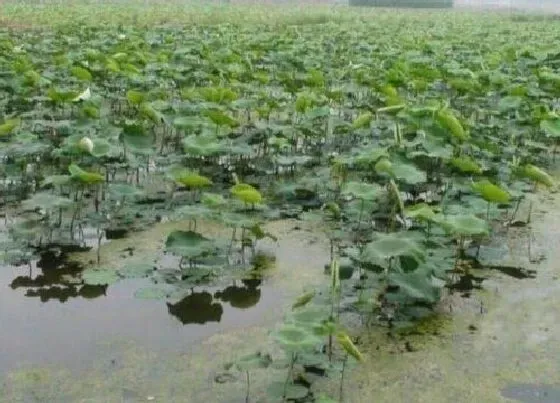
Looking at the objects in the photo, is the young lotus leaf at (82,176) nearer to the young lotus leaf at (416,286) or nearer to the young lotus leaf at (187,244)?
the young lotus leaf at (187,244)

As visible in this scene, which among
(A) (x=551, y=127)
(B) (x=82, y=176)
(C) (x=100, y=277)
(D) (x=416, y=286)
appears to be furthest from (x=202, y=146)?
(A) (x=551, y=127)

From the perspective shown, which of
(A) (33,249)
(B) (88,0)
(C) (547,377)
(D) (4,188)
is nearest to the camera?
(C) (547,377)

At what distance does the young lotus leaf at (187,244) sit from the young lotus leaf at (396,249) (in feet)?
1.92

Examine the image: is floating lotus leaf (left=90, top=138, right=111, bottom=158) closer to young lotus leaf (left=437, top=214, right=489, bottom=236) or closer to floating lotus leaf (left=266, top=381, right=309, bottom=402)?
young lotus leaf (left=437, top=214, right=489, bottom=236)

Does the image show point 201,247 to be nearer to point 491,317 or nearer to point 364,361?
point 364,361

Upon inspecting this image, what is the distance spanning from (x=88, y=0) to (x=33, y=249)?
2202 centimetres

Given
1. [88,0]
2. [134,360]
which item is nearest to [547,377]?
[134,360]

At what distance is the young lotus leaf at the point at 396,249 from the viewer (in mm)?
2455

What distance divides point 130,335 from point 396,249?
0.81 m

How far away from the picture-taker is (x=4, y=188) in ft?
12.5

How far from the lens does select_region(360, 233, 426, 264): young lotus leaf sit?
96.7 inches

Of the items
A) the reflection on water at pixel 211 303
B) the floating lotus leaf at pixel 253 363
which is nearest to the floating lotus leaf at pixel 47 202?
the reflection on water at pixel 211 303

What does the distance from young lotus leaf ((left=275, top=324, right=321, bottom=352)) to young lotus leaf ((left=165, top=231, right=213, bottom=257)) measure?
84 cm

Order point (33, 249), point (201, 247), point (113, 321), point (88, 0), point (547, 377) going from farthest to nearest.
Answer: point (88, 0) < point (33, 249) < point (201, 247) < point (113, 321) < point (547, 377)
